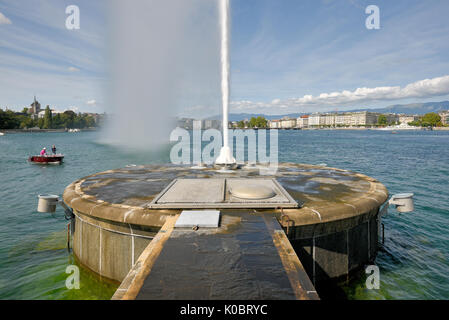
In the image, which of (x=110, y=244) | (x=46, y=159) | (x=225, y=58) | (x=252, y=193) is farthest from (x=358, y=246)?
(x=46, y=159)

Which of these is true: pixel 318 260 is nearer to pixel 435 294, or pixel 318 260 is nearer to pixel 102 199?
pixel 435 294

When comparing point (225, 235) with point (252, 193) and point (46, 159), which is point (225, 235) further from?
point (46, 159)

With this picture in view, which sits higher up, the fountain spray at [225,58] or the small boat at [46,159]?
the fountain spray at [225,58]

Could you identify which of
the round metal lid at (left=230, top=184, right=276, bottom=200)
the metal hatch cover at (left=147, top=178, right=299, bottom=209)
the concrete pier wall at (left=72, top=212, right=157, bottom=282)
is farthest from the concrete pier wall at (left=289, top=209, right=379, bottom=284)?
the concrete pier wall at (left=72, top=212, right=157, bottom=282)

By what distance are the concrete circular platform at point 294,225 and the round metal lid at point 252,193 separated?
66 cm

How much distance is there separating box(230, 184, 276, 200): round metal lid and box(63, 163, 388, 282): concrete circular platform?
2.15 ft

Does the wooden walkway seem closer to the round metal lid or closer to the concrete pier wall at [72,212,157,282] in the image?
the concrete pier wall at [72,212,157,282]

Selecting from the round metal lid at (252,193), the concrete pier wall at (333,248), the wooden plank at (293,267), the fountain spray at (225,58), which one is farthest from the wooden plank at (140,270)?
the fountain spray at (225,58)

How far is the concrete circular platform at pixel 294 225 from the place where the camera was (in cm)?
761

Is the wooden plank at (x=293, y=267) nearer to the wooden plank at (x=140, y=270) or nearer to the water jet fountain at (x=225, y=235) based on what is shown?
the water jet fountain at (x=225, y=235)

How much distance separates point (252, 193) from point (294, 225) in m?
1.69

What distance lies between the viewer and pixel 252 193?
28.0ft

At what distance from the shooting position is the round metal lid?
8469 millimetres
